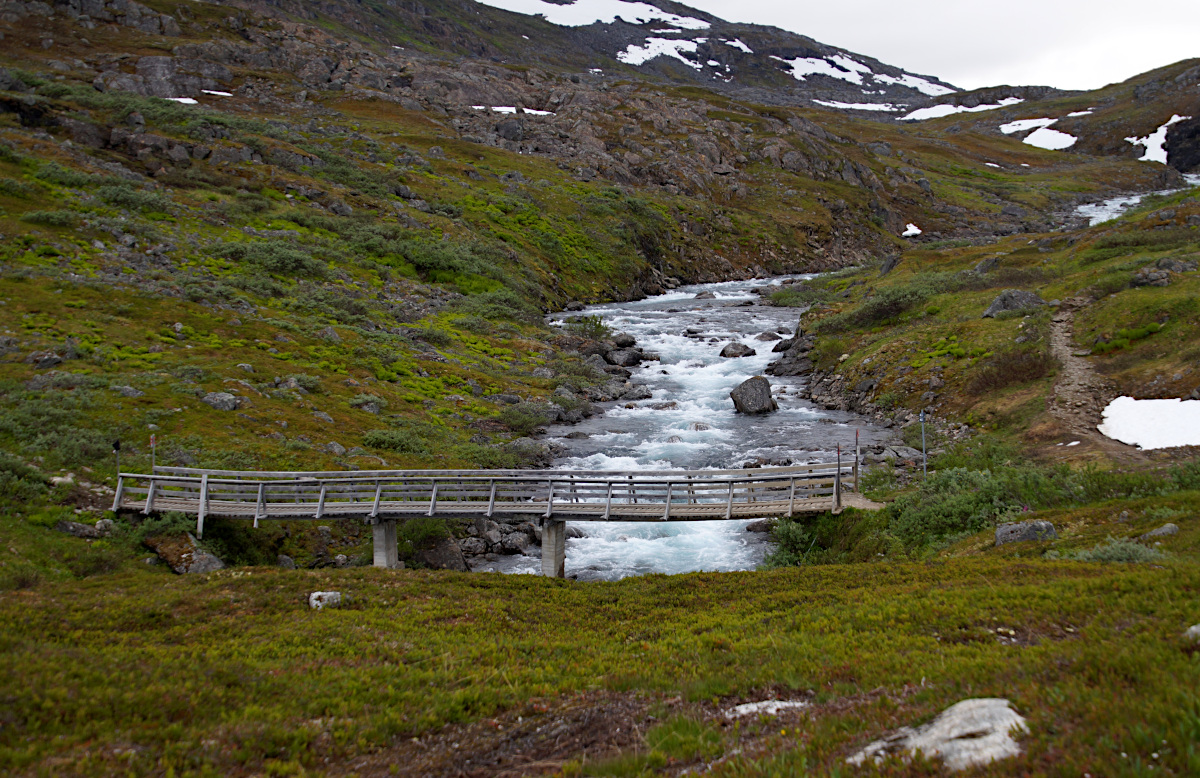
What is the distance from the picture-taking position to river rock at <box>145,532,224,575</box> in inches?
719

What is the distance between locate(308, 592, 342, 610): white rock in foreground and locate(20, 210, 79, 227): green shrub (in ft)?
130

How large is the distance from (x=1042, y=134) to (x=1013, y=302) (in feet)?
627

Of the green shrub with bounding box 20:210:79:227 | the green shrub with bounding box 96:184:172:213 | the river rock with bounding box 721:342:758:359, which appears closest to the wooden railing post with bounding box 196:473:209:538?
the green shrub with bounding box 20:210:79:227

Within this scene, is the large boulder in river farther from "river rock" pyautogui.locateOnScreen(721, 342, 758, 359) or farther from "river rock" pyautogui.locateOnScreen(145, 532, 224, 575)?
"river rock" pyautogui.locateOnScreen(145, 532, 224, 575)

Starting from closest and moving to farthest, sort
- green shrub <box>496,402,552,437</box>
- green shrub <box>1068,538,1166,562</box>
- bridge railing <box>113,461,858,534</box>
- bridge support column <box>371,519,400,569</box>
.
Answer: green shrub <box>1068,538,1166,562</box> < bridge railing <box>113,461,858,534</box> < bridge support column <box>371,519,400,569</box> < green shrub <box>496,402,552,437</box>

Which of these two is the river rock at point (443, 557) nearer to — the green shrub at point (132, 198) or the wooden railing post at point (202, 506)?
the wooden railing post at point (202, 506)

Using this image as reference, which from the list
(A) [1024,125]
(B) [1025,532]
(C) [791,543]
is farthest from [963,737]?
(A) [1024,125]

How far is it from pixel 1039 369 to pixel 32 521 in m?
38.3

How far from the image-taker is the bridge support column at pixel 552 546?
20.4 m

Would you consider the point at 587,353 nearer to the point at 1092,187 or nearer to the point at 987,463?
the point at 987,463

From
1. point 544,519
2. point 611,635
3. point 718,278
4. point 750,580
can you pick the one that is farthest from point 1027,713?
point 718,278

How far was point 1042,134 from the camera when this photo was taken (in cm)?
18225

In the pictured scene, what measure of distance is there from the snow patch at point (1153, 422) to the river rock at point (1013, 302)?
578 inches

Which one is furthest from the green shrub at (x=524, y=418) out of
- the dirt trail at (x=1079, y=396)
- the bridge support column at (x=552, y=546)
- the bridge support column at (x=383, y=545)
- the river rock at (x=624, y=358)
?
the dirt trail at (x=1079, y=396)
